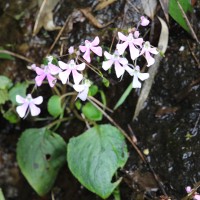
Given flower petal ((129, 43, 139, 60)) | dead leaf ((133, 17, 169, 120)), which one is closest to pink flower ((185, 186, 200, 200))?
dead leaf ((133, 17, 169, 120))

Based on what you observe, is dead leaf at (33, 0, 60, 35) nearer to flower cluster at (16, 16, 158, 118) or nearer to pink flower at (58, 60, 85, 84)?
flower cluster at (16, 16, 158, 118)

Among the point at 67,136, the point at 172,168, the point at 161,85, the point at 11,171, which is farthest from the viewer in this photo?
the point at 11,171

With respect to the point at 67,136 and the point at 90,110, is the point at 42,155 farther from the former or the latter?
the point at 90,110

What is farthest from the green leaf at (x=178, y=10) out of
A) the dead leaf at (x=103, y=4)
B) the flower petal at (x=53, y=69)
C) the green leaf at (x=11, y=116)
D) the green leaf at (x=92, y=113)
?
the green leaf at (x=11, y=116)

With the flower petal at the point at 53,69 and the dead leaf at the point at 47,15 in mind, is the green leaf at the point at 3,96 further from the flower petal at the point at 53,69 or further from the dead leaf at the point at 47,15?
the flower petal at the point at 53,69

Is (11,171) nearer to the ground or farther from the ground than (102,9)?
nearer to the ground

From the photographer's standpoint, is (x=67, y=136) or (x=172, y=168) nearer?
(x=172, y=168)

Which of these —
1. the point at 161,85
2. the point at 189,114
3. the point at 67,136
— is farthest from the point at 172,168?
the point at 67,136
